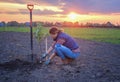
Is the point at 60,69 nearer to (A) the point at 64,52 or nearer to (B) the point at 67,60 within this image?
(A) the point at 64,52

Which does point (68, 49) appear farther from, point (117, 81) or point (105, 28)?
point (105, 28)

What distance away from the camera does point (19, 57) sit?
13.0 meters

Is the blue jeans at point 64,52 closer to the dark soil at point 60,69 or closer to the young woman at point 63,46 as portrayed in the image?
the young woman at point 63,46

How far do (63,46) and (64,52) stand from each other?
22 centimetres

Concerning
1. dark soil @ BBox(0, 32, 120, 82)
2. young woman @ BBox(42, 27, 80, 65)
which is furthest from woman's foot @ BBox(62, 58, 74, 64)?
dark soil @ BBox(0, 32, 120, 82)

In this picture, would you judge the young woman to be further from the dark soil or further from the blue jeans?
the dark soil

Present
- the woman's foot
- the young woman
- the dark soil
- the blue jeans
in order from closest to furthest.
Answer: the dark soil → the young woman → the blue jeans → the woman's foot

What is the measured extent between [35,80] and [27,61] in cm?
244

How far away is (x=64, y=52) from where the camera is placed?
1123cm

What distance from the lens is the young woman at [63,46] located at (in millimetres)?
10866

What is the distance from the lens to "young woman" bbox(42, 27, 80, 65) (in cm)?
1087

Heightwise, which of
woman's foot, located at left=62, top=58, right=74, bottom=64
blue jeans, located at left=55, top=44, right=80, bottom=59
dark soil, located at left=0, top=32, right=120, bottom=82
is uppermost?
blue jeans, located at left=55, top=44, right=80, bottom=59

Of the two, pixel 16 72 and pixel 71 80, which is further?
pixel 16 72

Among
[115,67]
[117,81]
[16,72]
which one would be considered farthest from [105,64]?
[16,72]
